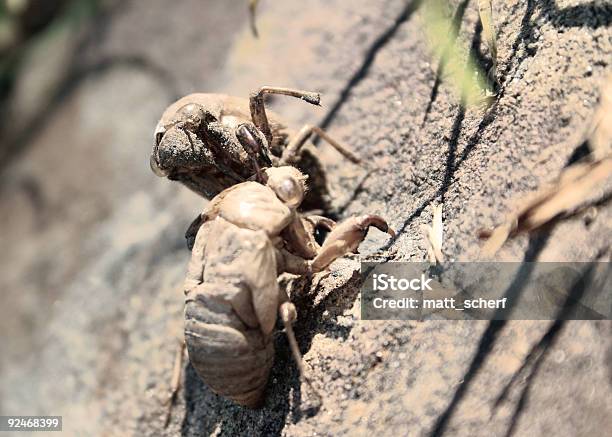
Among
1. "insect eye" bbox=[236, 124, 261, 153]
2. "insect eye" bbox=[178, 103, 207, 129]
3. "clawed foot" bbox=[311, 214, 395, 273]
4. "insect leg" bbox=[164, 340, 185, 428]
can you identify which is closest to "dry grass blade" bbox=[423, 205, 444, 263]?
"clawed foot" bbox=[311, 214, 395, 273]

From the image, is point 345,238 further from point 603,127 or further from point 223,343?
point 603,127

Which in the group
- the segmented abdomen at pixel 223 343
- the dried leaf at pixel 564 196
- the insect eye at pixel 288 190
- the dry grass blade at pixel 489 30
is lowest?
the segmented abdomen at pixel 223 343

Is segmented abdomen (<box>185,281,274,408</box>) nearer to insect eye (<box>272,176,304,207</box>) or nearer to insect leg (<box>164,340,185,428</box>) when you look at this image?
insect eye (<box>272,176,304,207</box>)

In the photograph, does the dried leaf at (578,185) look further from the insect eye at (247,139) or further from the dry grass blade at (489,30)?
the insect eye at (247,139)

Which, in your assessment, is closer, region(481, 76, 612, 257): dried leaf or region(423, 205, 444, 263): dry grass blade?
region(481, 76, 612, 257): dried leaf

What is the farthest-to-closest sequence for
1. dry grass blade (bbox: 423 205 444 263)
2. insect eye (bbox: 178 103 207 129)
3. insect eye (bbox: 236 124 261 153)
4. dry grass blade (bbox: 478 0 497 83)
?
1. insect eye (bbox: 178 103 207 129)
2. insect eye (bbox: 236 124 261 153)
3. dry grass blade (bbox: 478 0 497 83)
4. dry grass blade (bbox: 423 205 444 263)

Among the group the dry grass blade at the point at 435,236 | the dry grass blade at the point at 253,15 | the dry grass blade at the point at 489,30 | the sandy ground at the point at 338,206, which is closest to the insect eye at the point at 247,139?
the sandy ground at the point at 338,206

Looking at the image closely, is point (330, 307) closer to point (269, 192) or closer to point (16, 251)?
point (269, 192)
